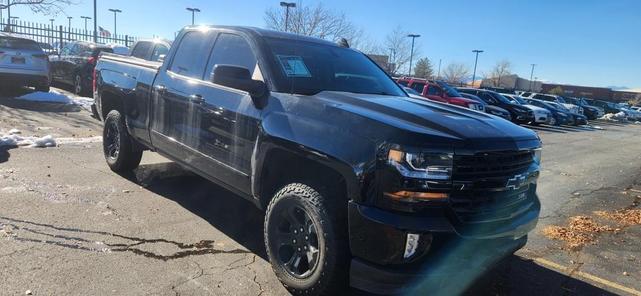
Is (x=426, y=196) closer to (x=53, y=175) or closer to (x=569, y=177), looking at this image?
(x=53, y=175)

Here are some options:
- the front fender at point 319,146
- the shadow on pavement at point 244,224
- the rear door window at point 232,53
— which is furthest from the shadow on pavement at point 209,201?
the rear door window at point 232,53

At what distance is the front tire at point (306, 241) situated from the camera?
3168 mm

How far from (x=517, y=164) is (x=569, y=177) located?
6842 mm

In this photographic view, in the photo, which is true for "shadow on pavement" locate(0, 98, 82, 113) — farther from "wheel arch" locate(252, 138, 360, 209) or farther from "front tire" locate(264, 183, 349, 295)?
"front tire" locate(264, 183, 349, 295)

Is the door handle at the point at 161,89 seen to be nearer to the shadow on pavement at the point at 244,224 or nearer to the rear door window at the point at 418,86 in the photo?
the shadow on pavement at the point at 244,224

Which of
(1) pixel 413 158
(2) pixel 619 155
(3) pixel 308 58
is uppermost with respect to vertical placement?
(3) pixel 308 58

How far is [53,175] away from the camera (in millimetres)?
6047

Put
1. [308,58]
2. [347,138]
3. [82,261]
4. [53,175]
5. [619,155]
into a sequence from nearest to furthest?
1. [347,138]
2. [82,261]
3. [308,58]
4. [53,175]
5. [619,155]

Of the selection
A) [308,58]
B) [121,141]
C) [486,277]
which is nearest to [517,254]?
[486,277]

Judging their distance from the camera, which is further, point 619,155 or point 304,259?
point 619,155

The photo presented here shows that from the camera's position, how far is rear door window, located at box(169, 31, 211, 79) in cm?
488

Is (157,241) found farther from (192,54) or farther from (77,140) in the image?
(77,140)

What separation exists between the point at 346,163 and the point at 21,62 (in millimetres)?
12897

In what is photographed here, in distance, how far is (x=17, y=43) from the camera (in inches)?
519
